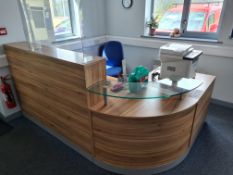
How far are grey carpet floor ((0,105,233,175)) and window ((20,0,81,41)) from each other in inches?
54.2

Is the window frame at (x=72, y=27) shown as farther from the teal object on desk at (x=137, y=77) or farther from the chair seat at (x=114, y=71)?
the teal object on desk at (x=137, y=77)

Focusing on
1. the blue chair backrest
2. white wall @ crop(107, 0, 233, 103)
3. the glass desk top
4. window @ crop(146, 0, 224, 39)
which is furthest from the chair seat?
the glass desk top

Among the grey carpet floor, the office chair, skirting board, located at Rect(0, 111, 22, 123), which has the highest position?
the office chair

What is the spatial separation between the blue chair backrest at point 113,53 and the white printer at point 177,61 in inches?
68.9

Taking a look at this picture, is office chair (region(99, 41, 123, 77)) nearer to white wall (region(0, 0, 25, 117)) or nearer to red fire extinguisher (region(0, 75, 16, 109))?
white wall (region(0, 0, 25, 117))

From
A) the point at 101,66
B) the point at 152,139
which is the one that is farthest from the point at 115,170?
the point at 101,66

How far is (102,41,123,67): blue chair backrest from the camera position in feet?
11.0

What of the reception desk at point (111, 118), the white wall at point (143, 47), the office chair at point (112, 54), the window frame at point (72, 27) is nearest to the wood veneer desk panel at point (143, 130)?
the reception desk at point (111, 118)

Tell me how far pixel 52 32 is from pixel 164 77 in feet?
6.94

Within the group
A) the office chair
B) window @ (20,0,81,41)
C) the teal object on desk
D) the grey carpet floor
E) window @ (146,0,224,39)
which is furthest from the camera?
the office chair

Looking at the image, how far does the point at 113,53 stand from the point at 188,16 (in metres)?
1.49

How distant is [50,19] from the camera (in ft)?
9.37

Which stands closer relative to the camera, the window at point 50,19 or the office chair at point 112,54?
the window at point 50,19

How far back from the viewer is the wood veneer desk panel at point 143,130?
1521mm
